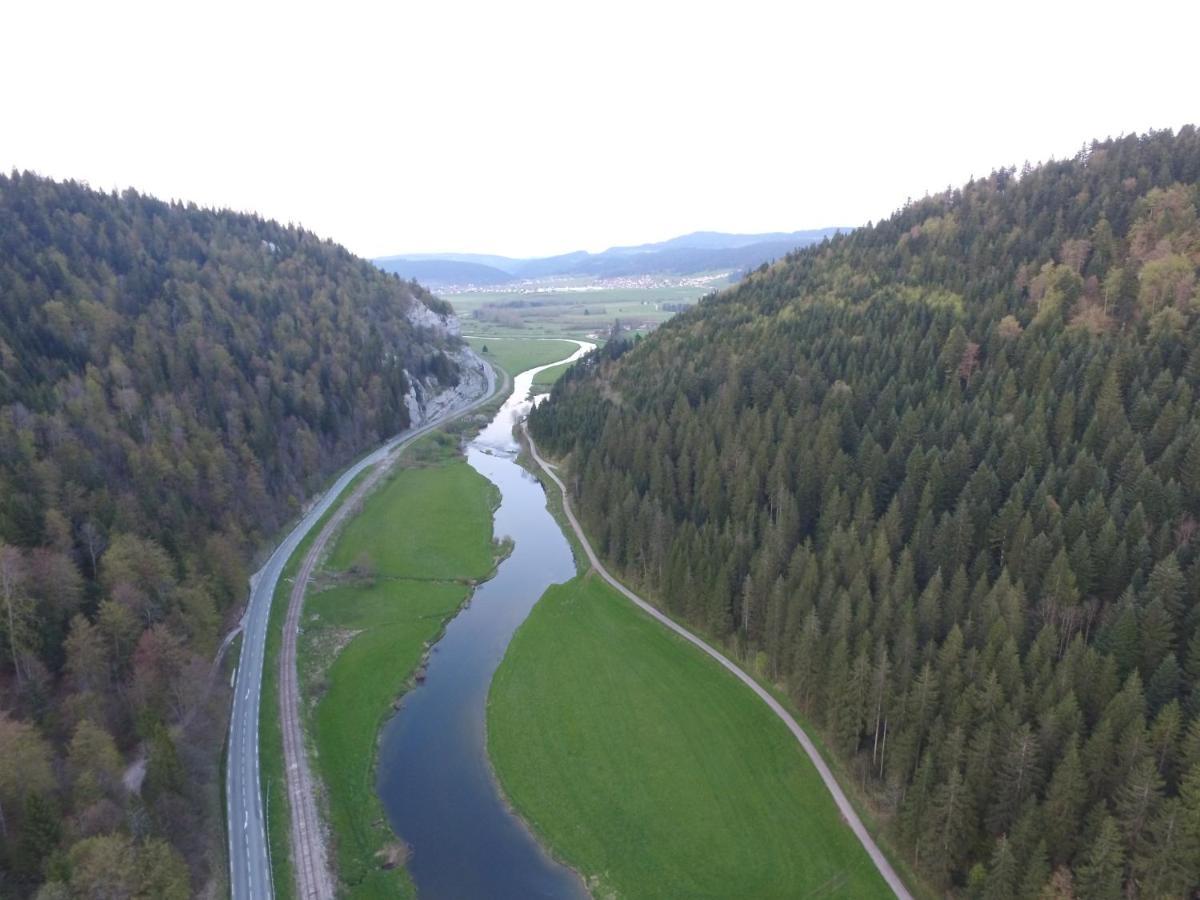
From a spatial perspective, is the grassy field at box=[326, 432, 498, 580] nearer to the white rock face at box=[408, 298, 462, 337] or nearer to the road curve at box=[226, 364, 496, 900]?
the road curve at box=[226, 364, 496, 900]

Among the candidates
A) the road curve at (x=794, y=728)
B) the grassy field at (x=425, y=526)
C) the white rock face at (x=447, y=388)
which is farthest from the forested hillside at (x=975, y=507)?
the white rock face at (x=447, y=388)

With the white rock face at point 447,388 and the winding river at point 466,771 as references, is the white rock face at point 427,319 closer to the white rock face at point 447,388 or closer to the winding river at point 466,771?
the white rock face at point 447,388

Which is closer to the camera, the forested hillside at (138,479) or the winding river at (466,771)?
the forested hillside at (138,479)

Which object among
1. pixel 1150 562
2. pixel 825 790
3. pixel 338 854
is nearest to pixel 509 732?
pixel 338 854

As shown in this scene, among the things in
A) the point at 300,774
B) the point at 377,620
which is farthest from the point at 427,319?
the point at 300,774

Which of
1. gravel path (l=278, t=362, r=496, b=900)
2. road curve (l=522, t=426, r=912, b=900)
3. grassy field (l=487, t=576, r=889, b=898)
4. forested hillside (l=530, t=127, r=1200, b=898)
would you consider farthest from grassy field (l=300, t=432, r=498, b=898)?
forested hillside (l=530, t=127, r=1200, b=898)

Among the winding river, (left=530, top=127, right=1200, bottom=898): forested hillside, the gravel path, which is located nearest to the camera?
(left=530, top=127, right=1200, bottom=898): forested hillside

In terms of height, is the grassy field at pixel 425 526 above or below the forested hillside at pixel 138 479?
below
